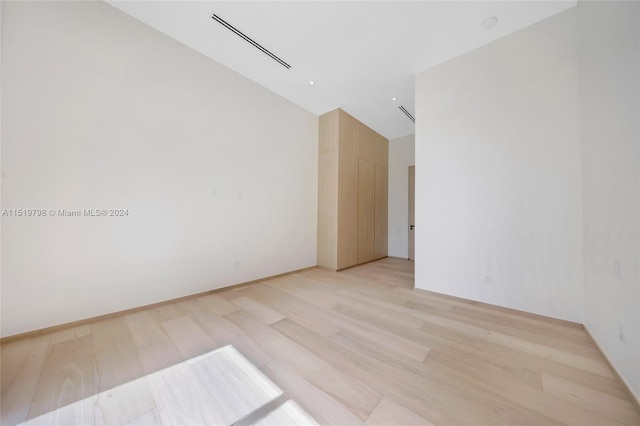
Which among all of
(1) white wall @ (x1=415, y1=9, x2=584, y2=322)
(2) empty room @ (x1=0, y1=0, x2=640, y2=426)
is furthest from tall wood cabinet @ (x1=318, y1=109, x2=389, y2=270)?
(1) white wall @ (x1=415, y1=9, x2=584, y2=322)

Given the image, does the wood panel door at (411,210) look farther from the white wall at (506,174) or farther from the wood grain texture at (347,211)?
the white wall at (506,174)

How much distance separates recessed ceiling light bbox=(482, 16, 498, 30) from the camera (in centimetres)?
238

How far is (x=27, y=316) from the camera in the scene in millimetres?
1896

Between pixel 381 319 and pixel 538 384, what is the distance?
3.94 ft

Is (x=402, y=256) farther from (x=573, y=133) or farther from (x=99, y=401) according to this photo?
(x=99, y=401)

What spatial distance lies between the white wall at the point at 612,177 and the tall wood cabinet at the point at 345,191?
3.20 metres

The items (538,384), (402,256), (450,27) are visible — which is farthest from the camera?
(402,256)

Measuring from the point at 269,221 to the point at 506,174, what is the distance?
350cm

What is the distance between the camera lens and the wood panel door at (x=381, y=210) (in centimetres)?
556

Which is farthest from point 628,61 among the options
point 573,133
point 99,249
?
point 99,249

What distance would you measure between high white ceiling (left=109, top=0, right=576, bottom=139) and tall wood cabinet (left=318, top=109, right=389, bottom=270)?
1081 millimetres

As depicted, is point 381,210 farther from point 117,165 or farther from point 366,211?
point 117,165

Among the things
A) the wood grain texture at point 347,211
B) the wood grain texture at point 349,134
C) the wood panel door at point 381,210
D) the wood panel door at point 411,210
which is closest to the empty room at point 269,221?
the wood grain texture at point 349,134

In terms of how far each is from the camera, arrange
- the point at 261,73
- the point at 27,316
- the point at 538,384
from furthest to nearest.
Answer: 1. the point at 261,73
2. the point at 27,316
3. the point at 538,384
